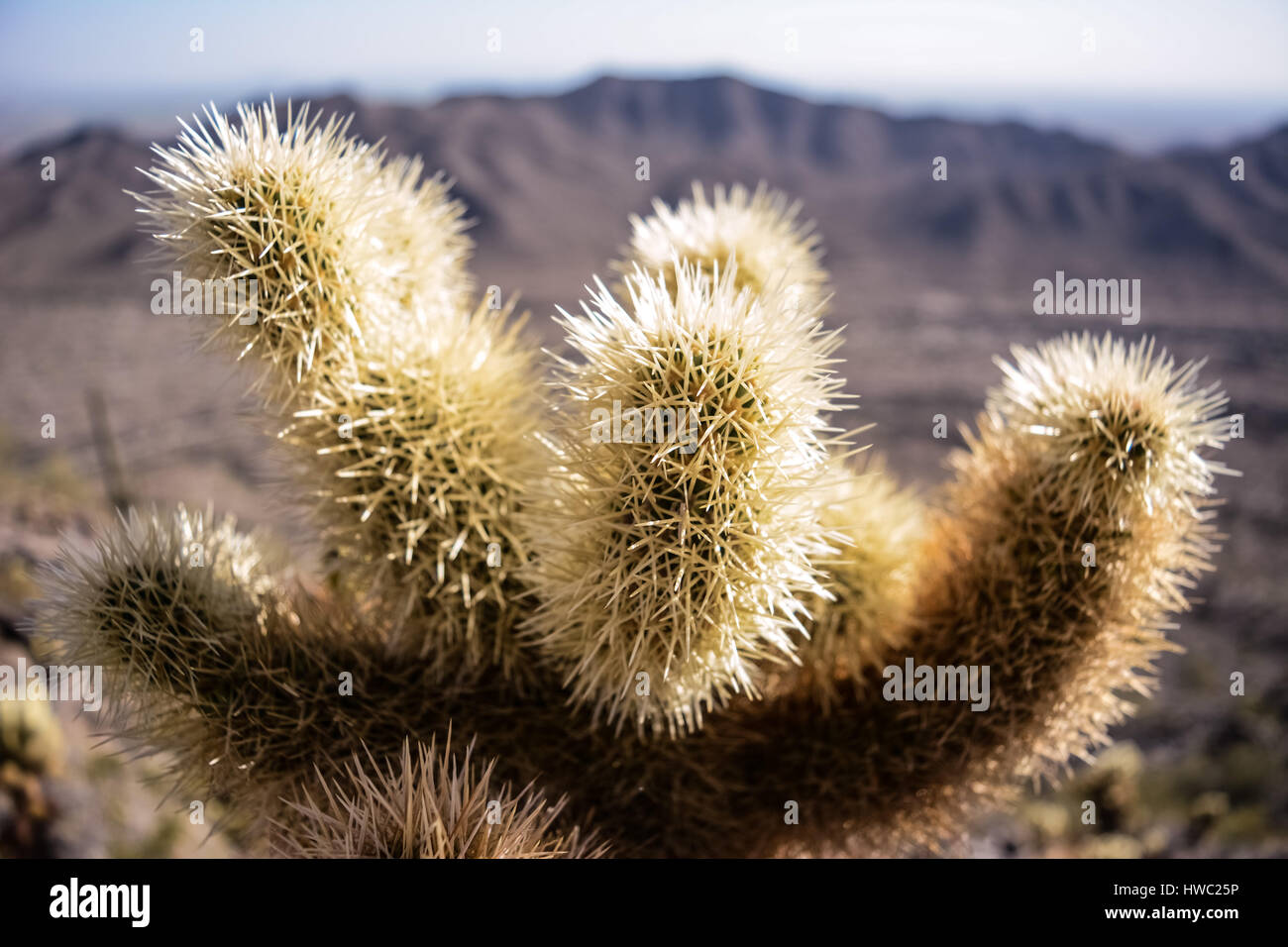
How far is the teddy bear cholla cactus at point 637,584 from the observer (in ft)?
3.20

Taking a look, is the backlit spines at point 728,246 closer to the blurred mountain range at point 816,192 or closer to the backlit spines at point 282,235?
the backlit spines at point 282,235

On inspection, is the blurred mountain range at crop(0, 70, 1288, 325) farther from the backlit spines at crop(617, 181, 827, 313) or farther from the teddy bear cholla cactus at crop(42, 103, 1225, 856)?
the teddy bear cholla cactus at crop(42, 103, 1225, 856)

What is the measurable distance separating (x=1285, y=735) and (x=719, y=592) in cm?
406

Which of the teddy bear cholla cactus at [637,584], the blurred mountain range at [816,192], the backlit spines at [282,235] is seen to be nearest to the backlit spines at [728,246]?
the teddy bear cholla cactus at [637,584]

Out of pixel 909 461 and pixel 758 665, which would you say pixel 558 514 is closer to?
pixel 758 665

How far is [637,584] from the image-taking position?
998mm

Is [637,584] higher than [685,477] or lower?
lower

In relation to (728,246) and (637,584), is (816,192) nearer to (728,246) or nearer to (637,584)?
(728,246)

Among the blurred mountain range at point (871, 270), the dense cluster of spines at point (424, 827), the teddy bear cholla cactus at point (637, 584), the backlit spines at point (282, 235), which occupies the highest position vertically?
the blurred mountain range at point (871, 270)

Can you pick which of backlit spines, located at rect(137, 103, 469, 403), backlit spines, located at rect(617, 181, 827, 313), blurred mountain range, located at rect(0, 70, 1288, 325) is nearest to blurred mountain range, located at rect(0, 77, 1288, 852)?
blurred mountain range, located at rect(0, 70, 1288, 325)

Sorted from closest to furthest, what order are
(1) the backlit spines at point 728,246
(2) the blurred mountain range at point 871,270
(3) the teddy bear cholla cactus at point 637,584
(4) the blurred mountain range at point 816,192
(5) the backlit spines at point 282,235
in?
(3) the teddy bear cholla cactus at point 637,584 < (5) the backlit spines at point 282,235 < (1) the backlit spines at point 728,246 < (2) the blurred mountain range at point 871,270 < (4) the blurred mountain range at point 816,192

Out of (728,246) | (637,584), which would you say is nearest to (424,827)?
(637,584)
